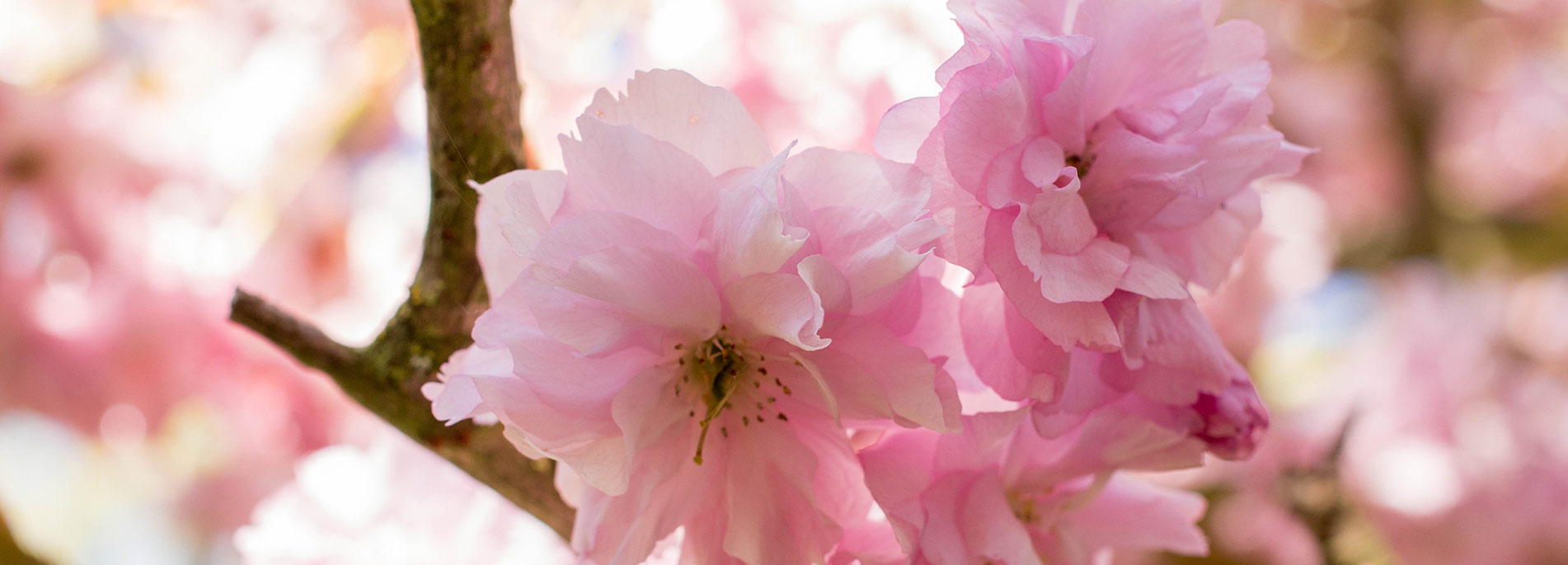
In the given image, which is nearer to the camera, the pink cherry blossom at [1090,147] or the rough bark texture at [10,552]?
the pink cherry blossom at [1090,147]

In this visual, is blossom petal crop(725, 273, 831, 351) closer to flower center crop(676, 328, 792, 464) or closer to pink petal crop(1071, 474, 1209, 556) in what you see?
flower center crop(676, 328, 792, 464)

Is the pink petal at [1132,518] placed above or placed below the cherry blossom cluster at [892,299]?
below

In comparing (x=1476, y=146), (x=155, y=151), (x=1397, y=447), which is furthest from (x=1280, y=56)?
(x=155, y=151)

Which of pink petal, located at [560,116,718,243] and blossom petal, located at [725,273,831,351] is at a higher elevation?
pink petal, located at [560,116,718,243]

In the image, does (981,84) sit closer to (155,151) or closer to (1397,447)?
(155,151)

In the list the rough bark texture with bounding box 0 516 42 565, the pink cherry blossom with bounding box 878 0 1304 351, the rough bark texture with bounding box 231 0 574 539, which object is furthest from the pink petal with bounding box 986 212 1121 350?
the rough bark texture with bounding box 0 516 42 565

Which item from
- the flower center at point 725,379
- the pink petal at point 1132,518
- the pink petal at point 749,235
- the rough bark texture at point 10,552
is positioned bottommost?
the rough bark texture at point 10,552

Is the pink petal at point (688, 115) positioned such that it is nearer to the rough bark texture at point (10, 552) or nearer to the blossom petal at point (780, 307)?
the blossom petal at point (780, 307)

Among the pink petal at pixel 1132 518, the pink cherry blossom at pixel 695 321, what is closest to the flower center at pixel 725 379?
the pink cherry blossom at pixel 695 321
